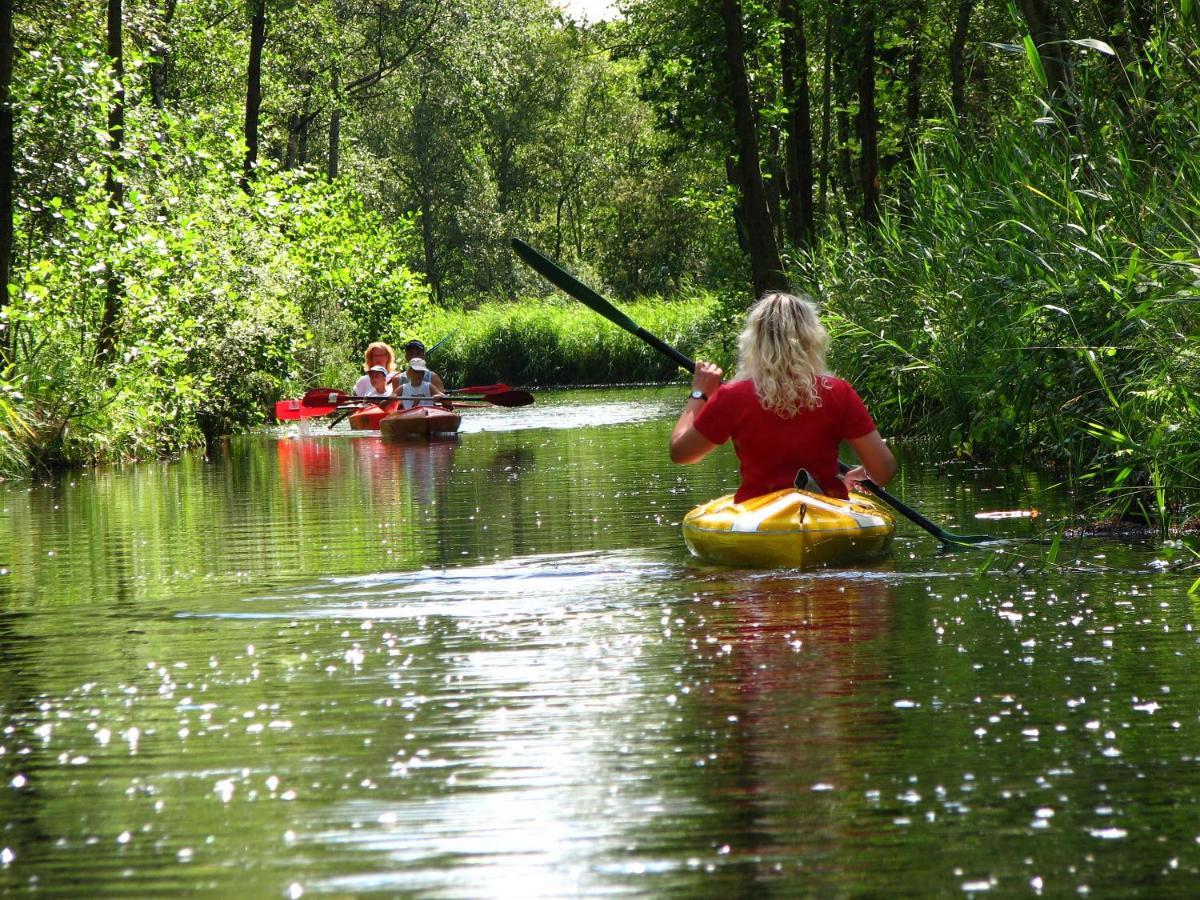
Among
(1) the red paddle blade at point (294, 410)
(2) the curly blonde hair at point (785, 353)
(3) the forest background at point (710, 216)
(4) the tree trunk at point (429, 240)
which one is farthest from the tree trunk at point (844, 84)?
(4) the tree trunk at point (429, 240)

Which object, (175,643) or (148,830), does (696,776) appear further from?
(175,643)

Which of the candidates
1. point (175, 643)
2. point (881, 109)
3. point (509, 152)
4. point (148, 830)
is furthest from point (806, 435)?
point (509, 152)

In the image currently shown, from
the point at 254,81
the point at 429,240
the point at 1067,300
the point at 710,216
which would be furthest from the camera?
the point at 429,240

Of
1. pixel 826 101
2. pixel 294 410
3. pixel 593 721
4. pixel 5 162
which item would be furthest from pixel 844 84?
pixel 593 721

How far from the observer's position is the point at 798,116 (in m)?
29.8

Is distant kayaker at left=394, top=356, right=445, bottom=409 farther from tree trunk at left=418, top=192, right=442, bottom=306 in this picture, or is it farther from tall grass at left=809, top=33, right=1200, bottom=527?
tree trunk at left=418, top=192, right=442, bottom=306

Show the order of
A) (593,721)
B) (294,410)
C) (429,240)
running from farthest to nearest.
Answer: (429,240), (294,410), (593,721)

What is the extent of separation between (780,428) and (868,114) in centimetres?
2032

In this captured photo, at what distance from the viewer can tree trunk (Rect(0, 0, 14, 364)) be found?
61.0 ft

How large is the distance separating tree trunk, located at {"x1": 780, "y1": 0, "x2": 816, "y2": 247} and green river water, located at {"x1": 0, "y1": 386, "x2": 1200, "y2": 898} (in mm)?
19279

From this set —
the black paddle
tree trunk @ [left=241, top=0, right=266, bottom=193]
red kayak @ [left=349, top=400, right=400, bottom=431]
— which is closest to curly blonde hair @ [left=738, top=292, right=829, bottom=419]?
the black paddle

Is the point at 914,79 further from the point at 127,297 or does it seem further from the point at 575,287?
the point at 575,287

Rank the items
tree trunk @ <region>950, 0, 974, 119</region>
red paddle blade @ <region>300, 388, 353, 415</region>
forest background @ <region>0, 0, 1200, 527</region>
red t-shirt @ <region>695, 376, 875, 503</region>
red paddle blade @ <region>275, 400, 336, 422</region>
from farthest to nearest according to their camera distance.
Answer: tree trunk @ <region>950, 0, 974, 119</region> → red paddle blade @ <region>275, 400, 336, 422</region> → red paddle blade @ <region>300, 388, 353, 415</region> → forest background @ <region>0, 0, 1200, 527</region> → red t-shirt @ <region>695, 376, 875, 503</region>

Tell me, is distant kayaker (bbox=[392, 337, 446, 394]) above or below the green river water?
above
